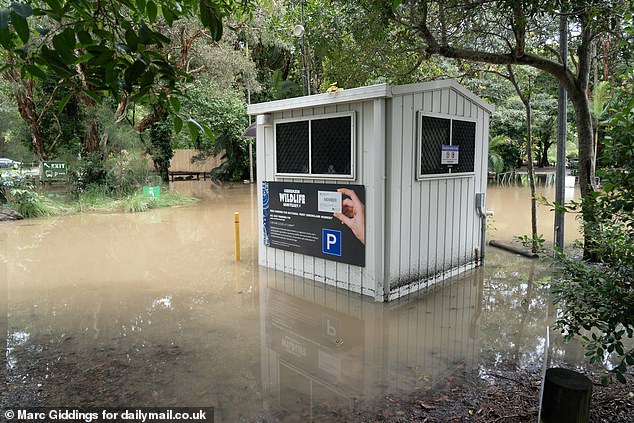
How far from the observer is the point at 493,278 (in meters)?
7.47

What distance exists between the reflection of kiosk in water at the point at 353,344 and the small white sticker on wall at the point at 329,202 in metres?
1.17

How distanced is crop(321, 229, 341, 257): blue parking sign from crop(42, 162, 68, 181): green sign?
42.4 ft

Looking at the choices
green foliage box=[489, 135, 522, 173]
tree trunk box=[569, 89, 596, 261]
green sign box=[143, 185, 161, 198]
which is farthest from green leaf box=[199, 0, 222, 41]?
green foliage box=[489, 135, 522, 173]

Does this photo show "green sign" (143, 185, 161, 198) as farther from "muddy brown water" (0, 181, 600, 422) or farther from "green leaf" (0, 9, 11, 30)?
"green leaf" (0, 9, 11, 30)

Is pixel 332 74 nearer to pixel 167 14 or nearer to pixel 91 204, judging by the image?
pixel 167 14

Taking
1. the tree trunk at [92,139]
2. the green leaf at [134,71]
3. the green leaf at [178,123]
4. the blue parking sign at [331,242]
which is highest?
the tree trunk at [92,139]

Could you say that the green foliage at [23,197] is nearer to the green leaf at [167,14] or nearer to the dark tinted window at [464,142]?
the dark tinted window at [464,142]

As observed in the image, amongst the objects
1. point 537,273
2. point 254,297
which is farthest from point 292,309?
point 537,273

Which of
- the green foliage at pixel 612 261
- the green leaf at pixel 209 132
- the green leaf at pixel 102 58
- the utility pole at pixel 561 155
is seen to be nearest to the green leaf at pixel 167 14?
the green leaf at pixel 102 58

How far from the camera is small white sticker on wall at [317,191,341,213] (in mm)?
6553

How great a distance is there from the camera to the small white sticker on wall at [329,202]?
6553 millimetres

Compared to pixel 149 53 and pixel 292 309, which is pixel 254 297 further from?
pixel 149 53

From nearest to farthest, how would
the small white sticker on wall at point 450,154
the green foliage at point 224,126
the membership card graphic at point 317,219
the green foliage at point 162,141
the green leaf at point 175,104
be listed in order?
the green leaf at point 175,104 → the membership card graphic at point 317,219 → the small white sticker on wall at point 450,154 → the green foliage at point 224,126 → the green foliage at point 162,141

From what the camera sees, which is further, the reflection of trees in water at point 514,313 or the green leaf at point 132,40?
the reflection of trees in water at point 514,313
